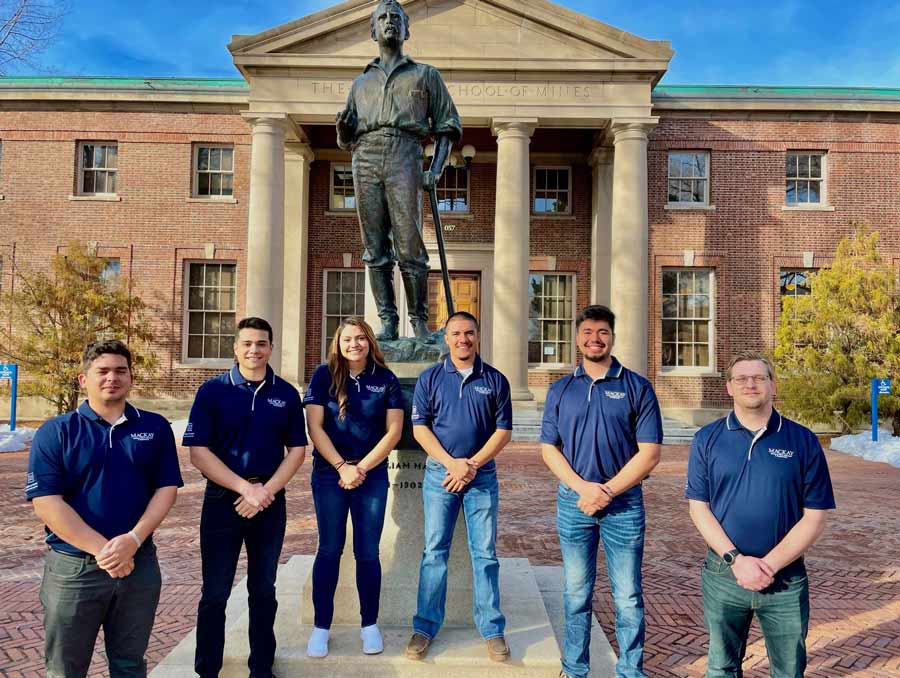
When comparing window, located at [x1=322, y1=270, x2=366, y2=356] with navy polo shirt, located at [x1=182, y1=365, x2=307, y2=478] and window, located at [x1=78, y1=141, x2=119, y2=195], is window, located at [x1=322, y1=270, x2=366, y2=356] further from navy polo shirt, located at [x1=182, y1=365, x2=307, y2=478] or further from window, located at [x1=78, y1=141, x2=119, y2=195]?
navy polo shirt, located at [x1=182, y1=365, x2=307, y2=478]

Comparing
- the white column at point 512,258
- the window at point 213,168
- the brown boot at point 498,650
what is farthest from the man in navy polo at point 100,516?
the window at point 213,168

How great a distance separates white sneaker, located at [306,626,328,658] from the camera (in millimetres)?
3295

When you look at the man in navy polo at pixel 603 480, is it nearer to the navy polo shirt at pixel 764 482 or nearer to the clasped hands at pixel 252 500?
the navy polo shirt at pixel 764 482

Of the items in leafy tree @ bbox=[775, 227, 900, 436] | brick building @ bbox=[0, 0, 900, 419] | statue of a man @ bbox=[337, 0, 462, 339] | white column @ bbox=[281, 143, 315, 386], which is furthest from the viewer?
brick building @ bbox=[0, 0, 900, 419]

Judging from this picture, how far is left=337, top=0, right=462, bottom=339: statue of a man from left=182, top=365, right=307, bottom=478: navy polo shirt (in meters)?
1.50

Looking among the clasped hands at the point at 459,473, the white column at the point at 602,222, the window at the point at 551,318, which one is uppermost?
the white column at the point at 602,222

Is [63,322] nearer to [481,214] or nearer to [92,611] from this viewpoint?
[481,214]

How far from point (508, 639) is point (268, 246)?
43.7 feet

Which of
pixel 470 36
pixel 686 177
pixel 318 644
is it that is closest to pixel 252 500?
pixel 318 644

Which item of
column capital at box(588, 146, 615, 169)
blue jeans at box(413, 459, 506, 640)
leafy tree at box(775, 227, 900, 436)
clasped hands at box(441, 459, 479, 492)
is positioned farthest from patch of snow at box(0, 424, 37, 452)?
leafy tree at box(775, 227, 900, 436)

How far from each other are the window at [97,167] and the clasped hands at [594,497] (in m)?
18.7

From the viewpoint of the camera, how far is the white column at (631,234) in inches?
605

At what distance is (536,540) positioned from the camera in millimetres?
6340

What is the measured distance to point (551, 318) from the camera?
18391 millimetres
